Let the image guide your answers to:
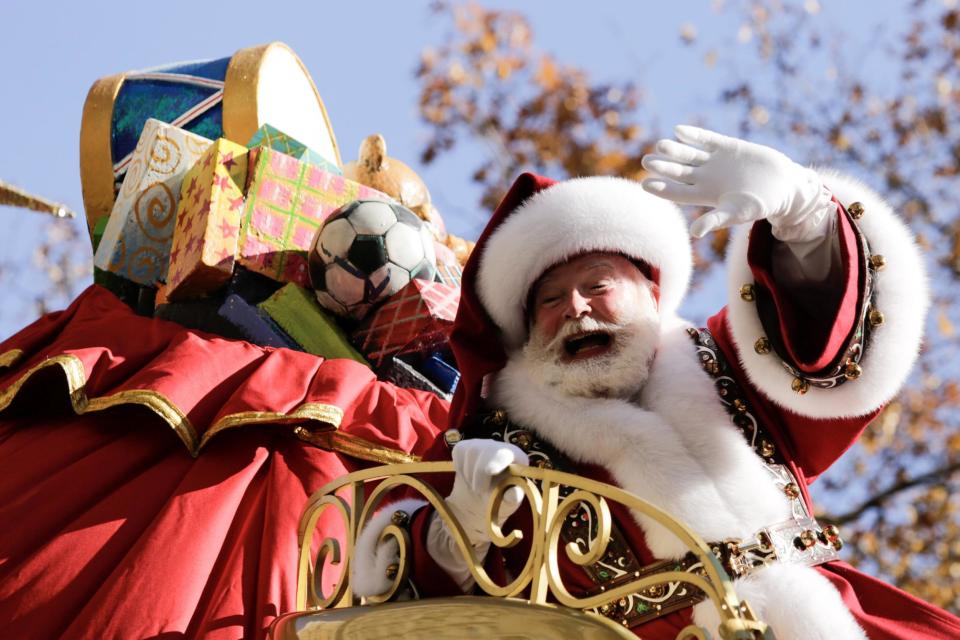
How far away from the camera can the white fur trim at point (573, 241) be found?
3.56 meters

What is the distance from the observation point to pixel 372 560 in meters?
3.10

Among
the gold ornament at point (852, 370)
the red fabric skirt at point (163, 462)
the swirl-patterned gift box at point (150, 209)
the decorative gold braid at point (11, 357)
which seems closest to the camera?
the gold ornament at point (852, 370)

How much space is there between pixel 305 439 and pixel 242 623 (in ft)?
2.70

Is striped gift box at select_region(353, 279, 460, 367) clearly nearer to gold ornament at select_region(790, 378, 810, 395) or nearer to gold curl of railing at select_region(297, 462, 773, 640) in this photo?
gold curl of railing at select_region(297, 462, 773, 640)

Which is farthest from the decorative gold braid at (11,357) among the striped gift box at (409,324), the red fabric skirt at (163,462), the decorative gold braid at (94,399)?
the striped gift box at (409,324)

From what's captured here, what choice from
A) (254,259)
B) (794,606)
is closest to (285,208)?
(254,259)

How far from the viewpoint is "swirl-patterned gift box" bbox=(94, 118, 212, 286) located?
16.7 feet

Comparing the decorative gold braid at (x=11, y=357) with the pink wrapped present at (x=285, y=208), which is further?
the pink wrapped present at (x=285, y=208)

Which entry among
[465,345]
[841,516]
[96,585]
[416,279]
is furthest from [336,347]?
[841,516]

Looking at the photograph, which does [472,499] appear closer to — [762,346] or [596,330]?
[596,330]

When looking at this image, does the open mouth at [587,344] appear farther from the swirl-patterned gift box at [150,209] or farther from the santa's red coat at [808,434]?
the swirl-patterned gift box at [150,209]

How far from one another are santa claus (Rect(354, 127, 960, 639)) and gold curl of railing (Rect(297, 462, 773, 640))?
0.07 meters

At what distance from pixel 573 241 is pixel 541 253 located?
93 mm

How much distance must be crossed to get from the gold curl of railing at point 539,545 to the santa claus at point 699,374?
0.07 meters
